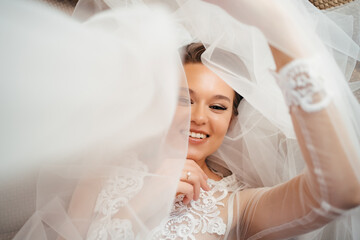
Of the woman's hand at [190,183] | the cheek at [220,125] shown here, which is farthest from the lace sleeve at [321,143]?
the cheek at [220,125]

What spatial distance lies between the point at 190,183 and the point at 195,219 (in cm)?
13

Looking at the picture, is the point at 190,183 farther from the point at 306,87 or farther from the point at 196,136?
the point at 306,87

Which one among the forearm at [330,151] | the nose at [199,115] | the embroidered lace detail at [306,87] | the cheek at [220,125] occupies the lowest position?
the cheek at [220,125]

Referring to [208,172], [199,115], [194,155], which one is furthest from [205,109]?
[208,172]

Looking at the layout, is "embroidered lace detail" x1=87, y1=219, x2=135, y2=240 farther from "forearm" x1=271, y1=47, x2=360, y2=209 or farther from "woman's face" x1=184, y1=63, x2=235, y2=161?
"forearm" x1=271, y1=47, x2=360, y2=209

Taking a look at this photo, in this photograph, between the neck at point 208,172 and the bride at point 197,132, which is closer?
the bride at point 197,132

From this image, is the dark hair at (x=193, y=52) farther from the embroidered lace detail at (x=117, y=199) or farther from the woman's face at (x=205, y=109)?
the embroidered lace detail at (x=117, y=199)

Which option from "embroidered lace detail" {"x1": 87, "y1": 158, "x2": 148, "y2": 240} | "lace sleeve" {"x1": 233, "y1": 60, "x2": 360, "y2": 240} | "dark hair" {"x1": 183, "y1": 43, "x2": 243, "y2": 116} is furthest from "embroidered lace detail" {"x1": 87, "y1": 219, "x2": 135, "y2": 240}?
"dark hair" {"x1": 183, "y1": 43, "x2": 243, "y2": 116}

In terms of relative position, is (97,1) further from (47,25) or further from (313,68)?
(313,68)

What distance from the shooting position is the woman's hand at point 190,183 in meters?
0.84

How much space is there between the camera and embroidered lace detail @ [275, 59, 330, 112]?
547mm

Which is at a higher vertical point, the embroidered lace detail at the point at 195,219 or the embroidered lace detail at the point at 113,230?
the embroidered lace detail at the point at 113,230

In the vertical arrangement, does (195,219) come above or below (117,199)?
below

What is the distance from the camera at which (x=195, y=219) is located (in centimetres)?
90
